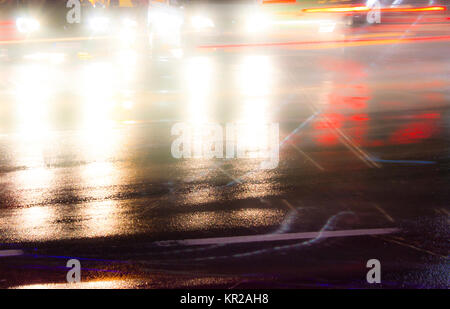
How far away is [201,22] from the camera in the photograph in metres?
30.1

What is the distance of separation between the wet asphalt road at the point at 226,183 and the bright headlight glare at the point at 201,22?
44.9 ft

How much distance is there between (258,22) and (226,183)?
25.3 meters

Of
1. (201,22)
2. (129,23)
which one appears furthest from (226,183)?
(201,22)

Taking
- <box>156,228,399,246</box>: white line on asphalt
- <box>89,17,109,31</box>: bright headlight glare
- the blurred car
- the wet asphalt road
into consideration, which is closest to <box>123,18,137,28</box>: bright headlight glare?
the blurred car

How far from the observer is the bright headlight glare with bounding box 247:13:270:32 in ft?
97.9

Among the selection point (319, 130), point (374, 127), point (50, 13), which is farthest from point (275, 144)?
point (50, 13)

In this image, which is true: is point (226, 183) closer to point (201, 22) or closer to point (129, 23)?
point (129, 23)

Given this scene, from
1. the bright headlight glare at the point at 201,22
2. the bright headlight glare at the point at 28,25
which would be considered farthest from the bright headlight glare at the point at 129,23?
the bright headlight glare at the point at 201,22

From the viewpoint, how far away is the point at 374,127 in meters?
10.8

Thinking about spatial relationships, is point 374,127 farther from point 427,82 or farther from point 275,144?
point 427,82

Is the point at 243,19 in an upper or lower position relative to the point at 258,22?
upper

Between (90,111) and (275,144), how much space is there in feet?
13.4

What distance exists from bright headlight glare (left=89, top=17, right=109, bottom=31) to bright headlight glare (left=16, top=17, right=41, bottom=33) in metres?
2.12

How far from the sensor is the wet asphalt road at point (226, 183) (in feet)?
18.1
